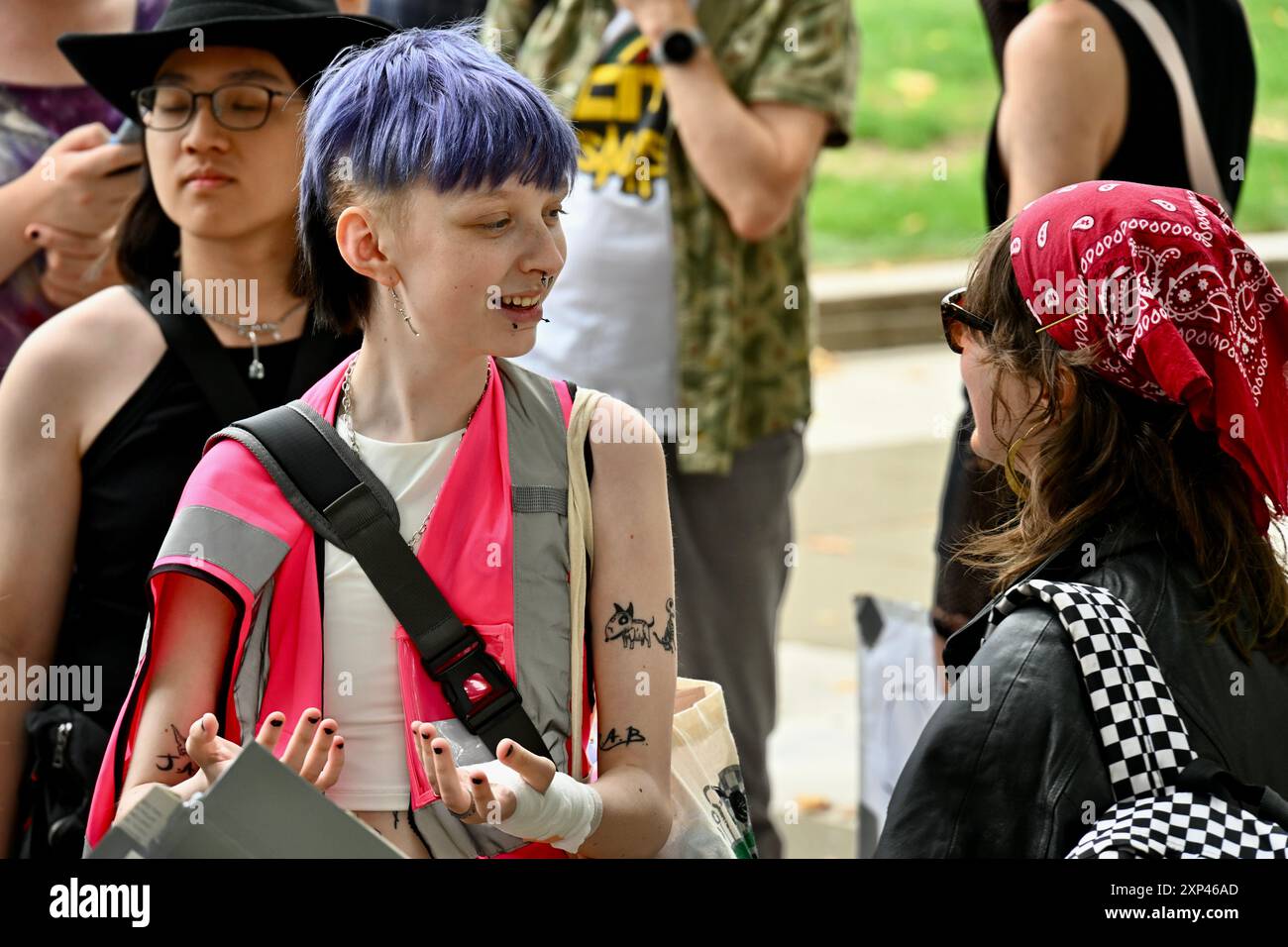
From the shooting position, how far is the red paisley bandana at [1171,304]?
6.40 feet

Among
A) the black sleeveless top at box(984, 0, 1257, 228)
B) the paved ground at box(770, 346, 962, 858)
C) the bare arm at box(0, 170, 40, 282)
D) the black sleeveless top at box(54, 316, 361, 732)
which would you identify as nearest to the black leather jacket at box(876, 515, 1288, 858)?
the black sleeveless top at box(54, 316, 361, 732)

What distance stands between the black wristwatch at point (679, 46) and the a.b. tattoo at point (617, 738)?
2037 mm

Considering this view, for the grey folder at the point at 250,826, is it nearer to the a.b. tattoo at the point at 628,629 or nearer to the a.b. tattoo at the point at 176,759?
the a.b. tattoo at the point at 176,759

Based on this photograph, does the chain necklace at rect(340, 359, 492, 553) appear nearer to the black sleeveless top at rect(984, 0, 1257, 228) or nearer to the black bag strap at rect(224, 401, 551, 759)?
the black bag strap at rect(224, 401, 551, 759)

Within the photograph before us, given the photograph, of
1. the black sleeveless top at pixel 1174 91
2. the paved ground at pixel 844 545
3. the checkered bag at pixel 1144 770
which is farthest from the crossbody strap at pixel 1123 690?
the paved ground at pixel 844 545

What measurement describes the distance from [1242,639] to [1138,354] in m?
0.36

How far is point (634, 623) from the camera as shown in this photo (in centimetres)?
224

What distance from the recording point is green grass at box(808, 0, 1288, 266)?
1284cm

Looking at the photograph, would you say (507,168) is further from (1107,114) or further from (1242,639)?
(1107,114)

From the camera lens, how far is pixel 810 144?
3914mm

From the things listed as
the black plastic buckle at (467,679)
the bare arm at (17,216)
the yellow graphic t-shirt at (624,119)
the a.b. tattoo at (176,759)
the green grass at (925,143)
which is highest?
the green grass at (925,143)

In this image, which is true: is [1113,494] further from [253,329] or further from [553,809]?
[253,329]

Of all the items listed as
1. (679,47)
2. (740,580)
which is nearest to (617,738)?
(740,580)

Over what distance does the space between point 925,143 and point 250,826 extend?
43.7 ft
